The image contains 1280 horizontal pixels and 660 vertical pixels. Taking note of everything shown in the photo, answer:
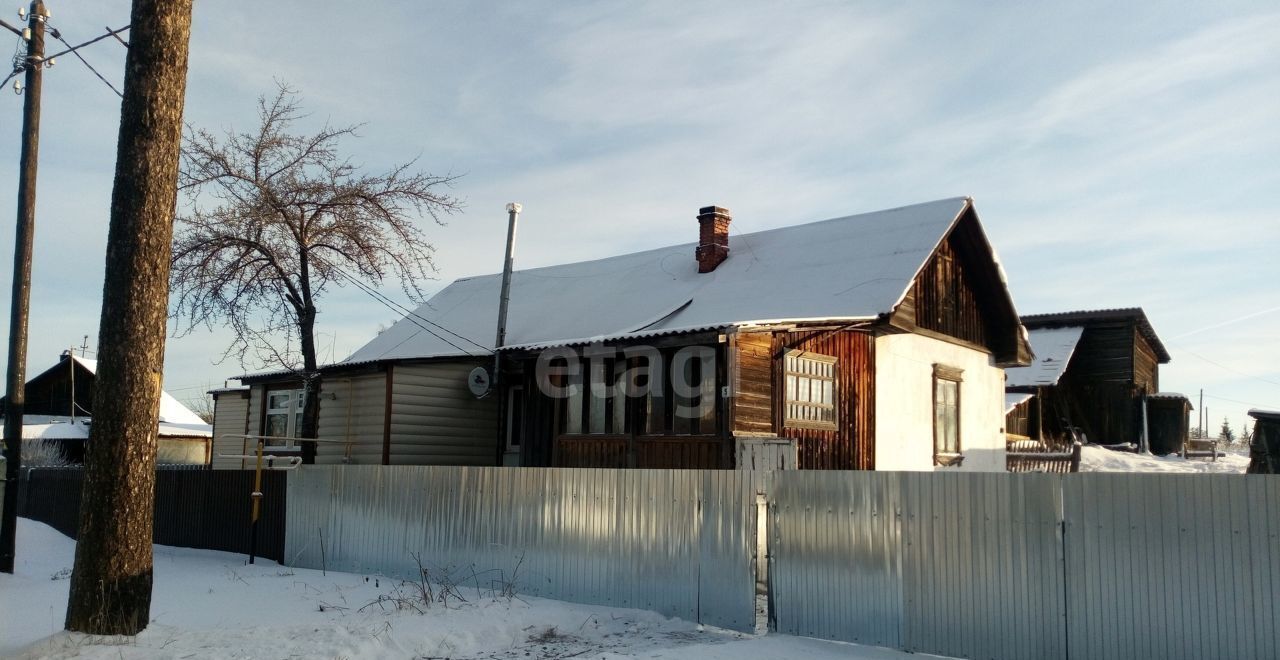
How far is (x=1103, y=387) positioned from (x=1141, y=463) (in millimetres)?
5604

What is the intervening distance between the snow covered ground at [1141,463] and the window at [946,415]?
7892 millimetres

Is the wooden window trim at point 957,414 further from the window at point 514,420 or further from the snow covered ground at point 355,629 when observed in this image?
the snow covered ground at point 355,629

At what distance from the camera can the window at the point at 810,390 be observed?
15.9 m

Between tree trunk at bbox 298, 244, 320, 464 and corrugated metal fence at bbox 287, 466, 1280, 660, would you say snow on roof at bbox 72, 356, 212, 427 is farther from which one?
corrugated metal fence at bbox 287, 466, 1280, 660

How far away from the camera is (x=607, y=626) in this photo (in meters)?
9.96

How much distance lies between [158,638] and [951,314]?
1522 centimetres

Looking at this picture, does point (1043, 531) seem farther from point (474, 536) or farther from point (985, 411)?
point (985, 411)

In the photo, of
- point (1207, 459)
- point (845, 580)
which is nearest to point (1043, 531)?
point (845, 580)

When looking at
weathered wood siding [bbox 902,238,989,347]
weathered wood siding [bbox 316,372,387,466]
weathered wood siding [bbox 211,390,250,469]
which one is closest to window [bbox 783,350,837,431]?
weathered wood siding [bbox 902,238,989,347]

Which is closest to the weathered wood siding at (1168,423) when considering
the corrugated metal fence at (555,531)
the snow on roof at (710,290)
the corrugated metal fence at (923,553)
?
the snow on roof at (710,290)

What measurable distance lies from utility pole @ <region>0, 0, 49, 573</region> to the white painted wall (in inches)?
509

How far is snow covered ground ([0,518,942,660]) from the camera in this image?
27.5ft

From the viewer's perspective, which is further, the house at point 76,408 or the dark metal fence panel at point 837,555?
the house at point 76,408

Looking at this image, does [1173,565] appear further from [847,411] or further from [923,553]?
[847,411]
